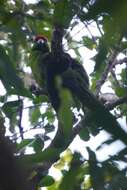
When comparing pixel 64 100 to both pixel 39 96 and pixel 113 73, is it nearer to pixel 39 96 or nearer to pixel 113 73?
pixel 39 96

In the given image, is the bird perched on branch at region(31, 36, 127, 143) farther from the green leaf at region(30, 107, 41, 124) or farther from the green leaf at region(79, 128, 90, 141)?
the green leaf at region(79, 128, 90, 141)

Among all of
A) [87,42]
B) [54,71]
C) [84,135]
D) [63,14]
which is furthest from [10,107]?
[63,14]

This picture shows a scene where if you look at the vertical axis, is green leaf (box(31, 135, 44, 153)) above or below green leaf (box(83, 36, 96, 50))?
below

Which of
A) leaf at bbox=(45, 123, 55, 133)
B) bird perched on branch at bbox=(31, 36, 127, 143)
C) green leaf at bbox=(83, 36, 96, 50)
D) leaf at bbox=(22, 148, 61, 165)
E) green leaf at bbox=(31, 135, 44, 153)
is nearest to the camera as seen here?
leaf at bbox=(22, 148, 61, 165)

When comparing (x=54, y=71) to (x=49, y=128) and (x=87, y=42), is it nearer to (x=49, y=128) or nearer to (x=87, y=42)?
(x=87, y=42)

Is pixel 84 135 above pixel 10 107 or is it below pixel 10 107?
below

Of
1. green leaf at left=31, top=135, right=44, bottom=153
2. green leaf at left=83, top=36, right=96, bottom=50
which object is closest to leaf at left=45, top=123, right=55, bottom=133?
green leaf at left=31, top=135, right=44, bottom=153

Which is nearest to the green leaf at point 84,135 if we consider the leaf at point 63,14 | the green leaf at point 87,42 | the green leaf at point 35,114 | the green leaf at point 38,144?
the green leaf at point 38,144

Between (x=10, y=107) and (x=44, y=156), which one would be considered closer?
(x=44, y=156)

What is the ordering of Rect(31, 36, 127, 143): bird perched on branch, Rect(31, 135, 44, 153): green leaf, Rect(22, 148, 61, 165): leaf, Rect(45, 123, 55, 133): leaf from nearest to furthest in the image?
Rect(22, 148, 61, 165): leaf < Rect(31, 135, 44, 153): green leaf < Rect(45, 123, 55, 133): leaf < Rect(31, 36, 127, 143): bird perched on branch

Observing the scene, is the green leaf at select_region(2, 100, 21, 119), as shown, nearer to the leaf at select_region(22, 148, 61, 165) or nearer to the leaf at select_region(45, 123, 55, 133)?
the leaf at select_region(45, 123, 55, 133)

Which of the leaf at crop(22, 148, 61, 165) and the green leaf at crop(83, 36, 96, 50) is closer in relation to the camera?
the leaf at crop(22, 148, 61, 165)

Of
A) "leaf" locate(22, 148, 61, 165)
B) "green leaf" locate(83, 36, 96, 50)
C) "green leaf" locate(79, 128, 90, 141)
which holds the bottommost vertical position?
"leaf" locate(22, 148, 61, 165)

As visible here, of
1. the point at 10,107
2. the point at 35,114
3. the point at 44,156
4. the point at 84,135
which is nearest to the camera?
the point at 44,156
